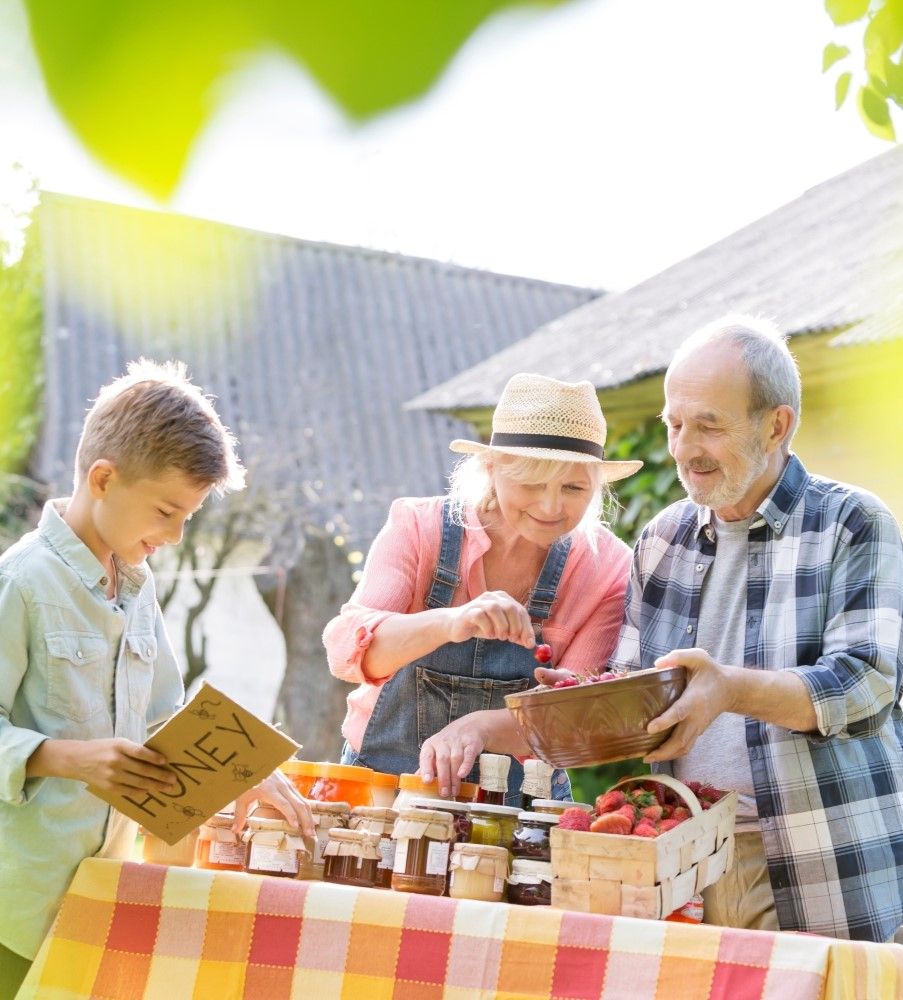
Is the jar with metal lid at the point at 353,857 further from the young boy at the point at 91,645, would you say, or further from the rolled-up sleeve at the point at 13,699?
the rolled-up sleeve at the point at 13,699

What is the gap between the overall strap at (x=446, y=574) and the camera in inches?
112

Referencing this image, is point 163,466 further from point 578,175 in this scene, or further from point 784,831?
point 578,175

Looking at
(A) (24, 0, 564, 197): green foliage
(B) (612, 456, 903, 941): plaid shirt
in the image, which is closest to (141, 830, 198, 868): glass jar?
(B) (612, 456, 903, 941): plaid shirt

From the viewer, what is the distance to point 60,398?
29.6 feet

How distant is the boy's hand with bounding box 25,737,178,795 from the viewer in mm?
2055

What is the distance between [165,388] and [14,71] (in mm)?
2166

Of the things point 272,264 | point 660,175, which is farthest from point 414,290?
point 660,175

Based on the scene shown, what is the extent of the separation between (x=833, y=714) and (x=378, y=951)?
85 centimetres

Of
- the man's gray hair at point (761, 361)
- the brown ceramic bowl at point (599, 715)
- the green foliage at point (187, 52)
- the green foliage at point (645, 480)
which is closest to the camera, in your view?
the green foliage at point (187, 52)

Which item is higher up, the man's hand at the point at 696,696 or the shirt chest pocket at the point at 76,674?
the man's hand at the point at 696,696

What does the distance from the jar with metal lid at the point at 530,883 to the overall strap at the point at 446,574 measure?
0.79 m

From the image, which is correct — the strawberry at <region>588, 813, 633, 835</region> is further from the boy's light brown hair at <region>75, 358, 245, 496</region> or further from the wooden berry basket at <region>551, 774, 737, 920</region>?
the boy's light brown hair at <region>75, 358, 245, 496</region>

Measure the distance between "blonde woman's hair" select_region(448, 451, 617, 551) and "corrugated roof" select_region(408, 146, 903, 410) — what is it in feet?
4.92

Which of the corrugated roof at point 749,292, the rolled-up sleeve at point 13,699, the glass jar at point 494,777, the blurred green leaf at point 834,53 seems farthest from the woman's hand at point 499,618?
the corrugated roof at point 749,292
